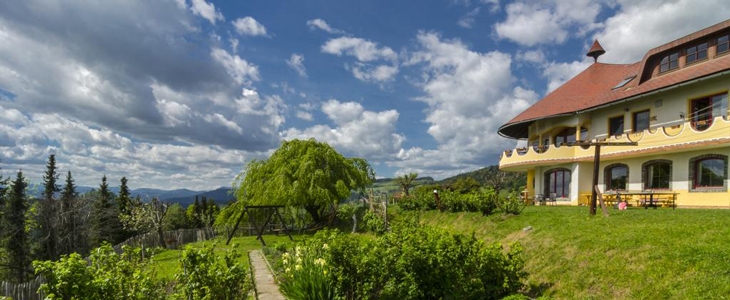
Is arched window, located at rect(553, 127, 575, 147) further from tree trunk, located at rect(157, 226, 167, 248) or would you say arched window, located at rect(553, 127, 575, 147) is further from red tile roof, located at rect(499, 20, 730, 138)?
tree trunk, located at rect(157, 226, 167, 248)

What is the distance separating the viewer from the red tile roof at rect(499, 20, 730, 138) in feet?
54.1

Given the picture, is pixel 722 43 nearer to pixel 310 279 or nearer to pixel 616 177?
pixel 616 177

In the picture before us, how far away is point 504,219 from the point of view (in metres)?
14.4

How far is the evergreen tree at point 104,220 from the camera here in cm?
3616

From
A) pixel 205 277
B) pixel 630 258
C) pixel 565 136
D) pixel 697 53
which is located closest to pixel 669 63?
pixel 697 53

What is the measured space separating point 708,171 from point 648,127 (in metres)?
3.50

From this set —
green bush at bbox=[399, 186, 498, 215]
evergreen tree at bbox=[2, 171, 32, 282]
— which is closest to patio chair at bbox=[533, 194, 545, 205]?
green bush at bbox=[399, 186, 498, 215]

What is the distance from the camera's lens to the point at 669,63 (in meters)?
18.7

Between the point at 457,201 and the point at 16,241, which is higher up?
the point at 457,201

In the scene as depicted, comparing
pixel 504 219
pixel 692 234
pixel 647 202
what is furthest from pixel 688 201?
pixel 692 234

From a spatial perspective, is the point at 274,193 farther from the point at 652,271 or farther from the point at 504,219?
the point at 652,271

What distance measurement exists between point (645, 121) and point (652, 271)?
599 inches

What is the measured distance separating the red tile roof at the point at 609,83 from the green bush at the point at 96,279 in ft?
65.4

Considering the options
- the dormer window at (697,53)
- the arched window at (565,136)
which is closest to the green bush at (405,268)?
the dormer window at (697,53)
